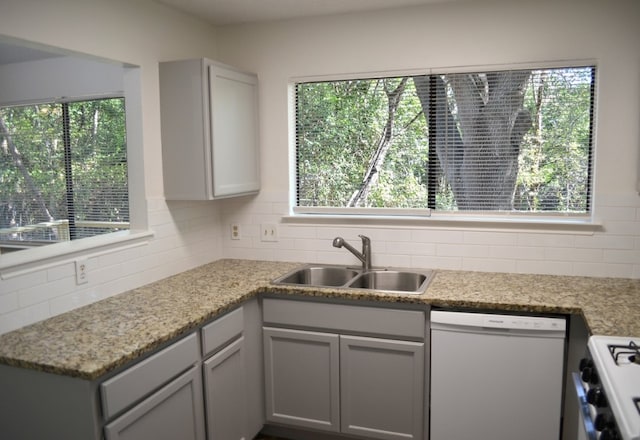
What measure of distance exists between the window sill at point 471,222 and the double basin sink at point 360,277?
289mm

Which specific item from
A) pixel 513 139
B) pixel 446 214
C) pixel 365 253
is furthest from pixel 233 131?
pixel 513 139

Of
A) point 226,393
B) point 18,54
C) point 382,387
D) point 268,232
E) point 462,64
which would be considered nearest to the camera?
point 226,393

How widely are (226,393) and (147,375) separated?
0.65 metres

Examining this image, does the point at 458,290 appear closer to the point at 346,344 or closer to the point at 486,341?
the point at 486,341

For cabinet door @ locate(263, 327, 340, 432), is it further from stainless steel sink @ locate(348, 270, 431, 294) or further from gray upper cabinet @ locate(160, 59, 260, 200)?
gray upper cabinet @ locate(160, 59, 260, 200)

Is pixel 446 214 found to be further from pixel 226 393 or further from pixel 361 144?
pixel 226 393

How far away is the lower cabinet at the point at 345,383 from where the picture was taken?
257 cm

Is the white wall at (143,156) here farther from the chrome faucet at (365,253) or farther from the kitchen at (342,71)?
the chrome faucet at (365,253)

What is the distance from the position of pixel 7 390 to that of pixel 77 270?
630 mm

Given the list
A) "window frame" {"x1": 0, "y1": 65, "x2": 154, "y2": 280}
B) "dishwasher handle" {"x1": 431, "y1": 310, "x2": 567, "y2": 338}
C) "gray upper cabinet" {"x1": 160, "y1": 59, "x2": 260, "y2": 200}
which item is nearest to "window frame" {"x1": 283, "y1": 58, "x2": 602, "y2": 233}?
"gray upper cabinet" {"x1": 160, "y1": 59, "x2": 260, "y2": 200}

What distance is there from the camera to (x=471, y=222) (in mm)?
3000

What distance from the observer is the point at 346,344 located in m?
2.64

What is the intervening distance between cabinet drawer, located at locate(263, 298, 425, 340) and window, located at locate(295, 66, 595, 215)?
0.84 m

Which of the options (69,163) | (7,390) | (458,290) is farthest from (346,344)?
(69,163)
